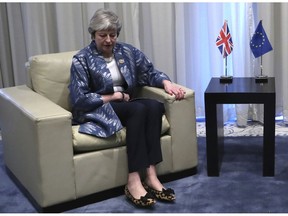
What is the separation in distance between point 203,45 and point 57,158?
5.72 feet

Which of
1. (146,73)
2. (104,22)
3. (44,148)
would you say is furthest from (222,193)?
(104,22)

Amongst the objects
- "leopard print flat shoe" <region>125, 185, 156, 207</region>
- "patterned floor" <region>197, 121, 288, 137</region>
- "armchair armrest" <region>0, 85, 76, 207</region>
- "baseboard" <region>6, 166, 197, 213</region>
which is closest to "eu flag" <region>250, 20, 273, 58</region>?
"patterned floor" <region>197, 121, 288, 137</region>

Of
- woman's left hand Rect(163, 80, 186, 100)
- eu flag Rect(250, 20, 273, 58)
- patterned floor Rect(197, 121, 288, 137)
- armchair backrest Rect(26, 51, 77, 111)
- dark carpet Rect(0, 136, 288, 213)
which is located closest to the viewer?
dark carpet Rect(0, 136, 288, 213)

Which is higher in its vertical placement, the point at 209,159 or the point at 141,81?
the point at 141,81

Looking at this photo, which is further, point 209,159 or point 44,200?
point 209,159

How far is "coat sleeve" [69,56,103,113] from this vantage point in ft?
8.43

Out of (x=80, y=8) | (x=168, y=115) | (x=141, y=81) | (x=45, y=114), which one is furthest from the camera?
(x=80, y=8)

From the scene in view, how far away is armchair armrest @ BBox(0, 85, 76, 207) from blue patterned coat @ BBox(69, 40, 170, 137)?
0.16 metres

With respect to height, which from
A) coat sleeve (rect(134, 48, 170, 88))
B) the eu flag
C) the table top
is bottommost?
the table top

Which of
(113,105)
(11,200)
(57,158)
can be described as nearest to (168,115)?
(113,105)

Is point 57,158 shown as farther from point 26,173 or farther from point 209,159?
point 209,159

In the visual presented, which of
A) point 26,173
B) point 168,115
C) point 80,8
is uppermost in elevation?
point 80,8

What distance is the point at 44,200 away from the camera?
241 cm

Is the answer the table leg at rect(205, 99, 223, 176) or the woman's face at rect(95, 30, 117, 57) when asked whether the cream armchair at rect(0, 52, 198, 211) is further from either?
the woman's face at rect(95, 30, 117, 57)
